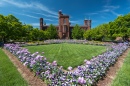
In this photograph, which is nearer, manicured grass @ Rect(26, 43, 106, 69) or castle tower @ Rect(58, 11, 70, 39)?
manicured grass @ Rect(26, 43, 106, 69)

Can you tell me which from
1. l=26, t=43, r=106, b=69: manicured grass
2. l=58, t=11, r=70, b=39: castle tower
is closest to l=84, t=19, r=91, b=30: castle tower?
l=58, t=11, r=70, b=39: castle tower

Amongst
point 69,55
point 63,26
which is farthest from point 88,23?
point 69,55

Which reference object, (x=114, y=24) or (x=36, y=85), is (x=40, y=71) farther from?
(x=114, y=24)

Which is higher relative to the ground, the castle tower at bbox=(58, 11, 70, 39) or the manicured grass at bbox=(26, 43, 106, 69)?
the castle tower at bbox=(58, 11, 70, 39)

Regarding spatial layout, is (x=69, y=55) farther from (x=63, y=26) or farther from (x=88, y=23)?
(x=88, y=23)

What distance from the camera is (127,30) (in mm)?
21844

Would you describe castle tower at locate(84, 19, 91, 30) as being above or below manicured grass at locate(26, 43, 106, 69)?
above

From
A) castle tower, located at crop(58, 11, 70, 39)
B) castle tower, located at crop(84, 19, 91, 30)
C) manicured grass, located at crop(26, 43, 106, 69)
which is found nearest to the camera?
manicured grass, located at crop(26, 43, 106, 69)

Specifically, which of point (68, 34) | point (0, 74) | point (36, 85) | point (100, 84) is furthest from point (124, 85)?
point (68, 34)

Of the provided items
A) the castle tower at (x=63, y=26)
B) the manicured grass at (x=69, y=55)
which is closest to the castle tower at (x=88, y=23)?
the castle tower at (x=63, y=26)

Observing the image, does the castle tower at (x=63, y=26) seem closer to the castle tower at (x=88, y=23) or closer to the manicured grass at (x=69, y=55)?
the castle tower at (x=88, y=23)

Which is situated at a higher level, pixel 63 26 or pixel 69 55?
pixel 63 26

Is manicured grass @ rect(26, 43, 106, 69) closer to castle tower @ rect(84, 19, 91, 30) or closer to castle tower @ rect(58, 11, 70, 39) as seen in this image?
castle tower @ rect(58, 11, 70, 39)

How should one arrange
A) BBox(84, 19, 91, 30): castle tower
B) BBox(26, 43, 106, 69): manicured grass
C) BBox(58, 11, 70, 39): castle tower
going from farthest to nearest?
BBox(84, 19, 91, 30): castle tower < BBox(58, 11, 70, 39): castle tower < BBox(26, 43, 106, 69): manicured grass
